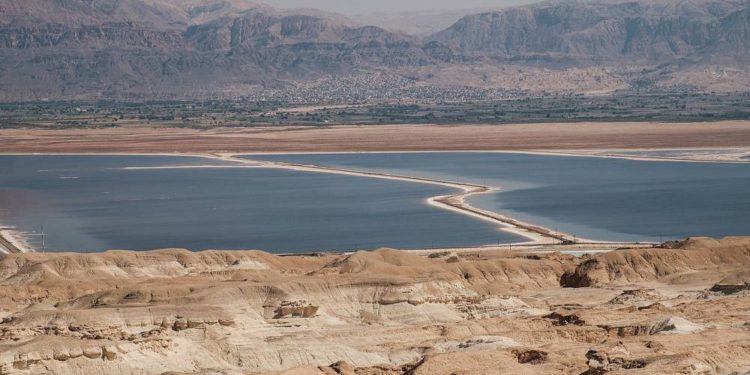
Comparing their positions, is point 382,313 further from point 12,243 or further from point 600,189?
point 600,189

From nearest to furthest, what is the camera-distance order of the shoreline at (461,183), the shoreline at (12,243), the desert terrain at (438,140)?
the shoreline at (12,243) → the shoreline at (461,183) → the desert terrain at (438,140)

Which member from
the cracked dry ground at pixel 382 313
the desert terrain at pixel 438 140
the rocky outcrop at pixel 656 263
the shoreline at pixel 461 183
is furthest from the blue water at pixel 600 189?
the cracked dry ground at pixel 382 313

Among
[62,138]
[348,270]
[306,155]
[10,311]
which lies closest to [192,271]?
[348,270]

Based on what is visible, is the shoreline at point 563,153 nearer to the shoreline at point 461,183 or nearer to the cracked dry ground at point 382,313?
the shoreline at point 461,183

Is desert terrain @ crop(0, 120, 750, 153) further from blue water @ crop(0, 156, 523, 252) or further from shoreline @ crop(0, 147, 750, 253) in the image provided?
blue water @ crop(0, 156, 523, 252)

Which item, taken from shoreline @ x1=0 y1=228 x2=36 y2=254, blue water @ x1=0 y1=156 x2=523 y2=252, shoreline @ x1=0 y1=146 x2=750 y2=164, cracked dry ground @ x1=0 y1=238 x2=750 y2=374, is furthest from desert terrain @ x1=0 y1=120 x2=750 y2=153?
cracked dry ground @ x1=0 y1=238 x2=750 y2=374

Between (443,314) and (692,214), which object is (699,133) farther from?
(443,314)
